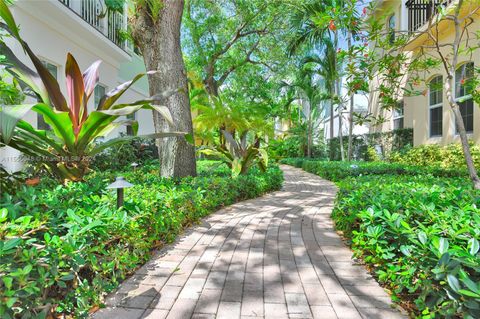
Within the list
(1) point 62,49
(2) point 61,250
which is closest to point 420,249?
(2) point 61,250

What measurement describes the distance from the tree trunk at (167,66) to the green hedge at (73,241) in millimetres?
1696

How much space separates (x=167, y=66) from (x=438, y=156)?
8662mm

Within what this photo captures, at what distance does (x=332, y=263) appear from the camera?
3086 mm

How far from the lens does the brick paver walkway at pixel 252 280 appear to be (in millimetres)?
2180

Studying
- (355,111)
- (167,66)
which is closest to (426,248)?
(167,66)

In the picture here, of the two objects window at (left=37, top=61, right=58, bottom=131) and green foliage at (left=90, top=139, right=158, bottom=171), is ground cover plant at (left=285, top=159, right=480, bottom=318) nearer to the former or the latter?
green foliage at (left=90, top=139, right=158, bottom=171)

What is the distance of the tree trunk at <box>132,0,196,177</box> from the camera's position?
5.47 metres

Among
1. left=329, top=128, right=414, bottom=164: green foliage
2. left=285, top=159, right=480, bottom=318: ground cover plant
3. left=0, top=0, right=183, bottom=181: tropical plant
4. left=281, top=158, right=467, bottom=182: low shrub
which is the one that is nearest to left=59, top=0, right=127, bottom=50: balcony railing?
left=0, top=0, right=183, bottom=181: tropical plant

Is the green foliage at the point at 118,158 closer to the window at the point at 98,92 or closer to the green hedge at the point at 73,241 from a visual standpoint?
the window at the point at 98,92

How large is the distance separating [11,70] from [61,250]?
2.39 m

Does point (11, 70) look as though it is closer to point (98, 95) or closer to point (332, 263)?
point (332, 263)

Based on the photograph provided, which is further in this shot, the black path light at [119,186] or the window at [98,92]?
the window at [98,92]

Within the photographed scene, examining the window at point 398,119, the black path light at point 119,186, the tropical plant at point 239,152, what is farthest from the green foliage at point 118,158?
the window at point 398,119

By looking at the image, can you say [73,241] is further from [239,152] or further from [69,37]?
[69,37]
